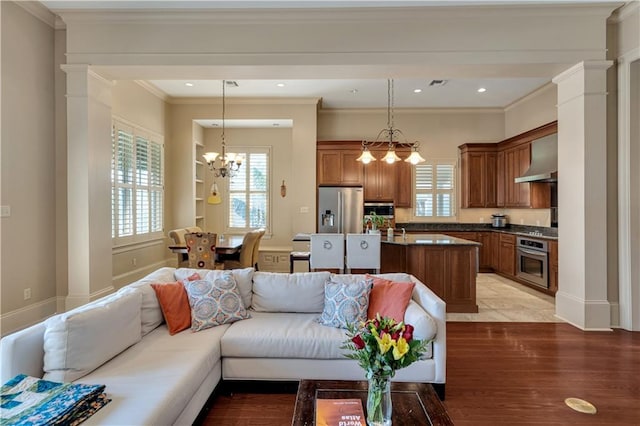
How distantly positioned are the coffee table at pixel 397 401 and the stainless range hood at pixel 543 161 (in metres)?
4.89

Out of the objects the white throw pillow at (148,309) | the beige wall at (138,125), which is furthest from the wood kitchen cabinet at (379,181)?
the white throw pillow at (148,309)

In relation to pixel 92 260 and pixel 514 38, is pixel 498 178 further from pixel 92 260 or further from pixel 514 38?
pixel 92 260

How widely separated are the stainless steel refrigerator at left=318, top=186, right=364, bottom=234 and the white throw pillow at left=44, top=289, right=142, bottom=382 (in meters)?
4.78

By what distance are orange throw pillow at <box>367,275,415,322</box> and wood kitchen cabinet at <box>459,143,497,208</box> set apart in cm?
517

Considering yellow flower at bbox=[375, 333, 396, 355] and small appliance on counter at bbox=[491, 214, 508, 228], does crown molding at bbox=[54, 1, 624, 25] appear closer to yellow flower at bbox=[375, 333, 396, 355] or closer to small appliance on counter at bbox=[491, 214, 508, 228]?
yellow flower at bbox=[375, 333, 396, 355]

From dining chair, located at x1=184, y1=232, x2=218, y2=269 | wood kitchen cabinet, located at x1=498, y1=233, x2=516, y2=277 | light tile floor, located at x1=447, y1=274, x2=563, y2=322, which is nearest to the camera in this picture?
light tile floor, located at x1=447, y1=274, x2=563, y2=322

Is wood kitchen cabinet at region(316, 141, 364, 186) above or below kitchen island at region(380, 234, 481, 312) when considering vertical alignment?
above

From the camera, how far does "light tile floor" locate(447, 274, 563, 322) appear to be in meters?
4.16

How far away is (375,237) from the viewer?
4.32m

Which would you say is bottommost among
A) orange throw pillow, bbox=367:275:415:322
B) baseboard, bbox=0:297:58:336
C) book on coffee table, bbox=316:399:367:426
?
baseboard, bbox=0:297:58:336

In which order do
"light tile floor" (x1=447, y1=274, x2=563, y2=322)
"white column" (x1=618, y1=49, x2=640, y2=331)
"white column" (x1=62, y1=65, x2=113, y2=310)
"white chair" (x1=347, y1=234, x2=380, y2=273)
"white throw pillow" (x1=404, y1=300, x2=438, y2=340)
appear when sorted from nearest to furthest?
"white throw pillow" (x1=404, y1=300, x2=438, y2=340) < "white column" (x1=618, y1=49, x2=640, y2=331) < "white column" (x1=62, y1=65, x2=113, y2=310) < "light tile floor" (x1=447, y1=274, x2=563, y2=322) < "white chair" (x1=347, y1=234, x2=380, y2=273)

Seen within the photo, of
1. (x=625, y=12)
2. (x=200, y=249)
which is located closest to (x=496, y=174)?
(x=625, y=12)

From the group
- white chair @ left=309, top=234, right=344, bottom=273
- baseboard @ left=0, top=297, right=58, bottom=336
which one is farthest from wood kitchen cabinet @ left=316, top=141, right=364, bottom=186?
baseboard @ left=0, top=297, right=58, bottom=336

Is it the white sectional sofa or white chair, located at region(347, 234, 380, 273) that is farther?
white chair, located at region(347, 234, 380, 273)
